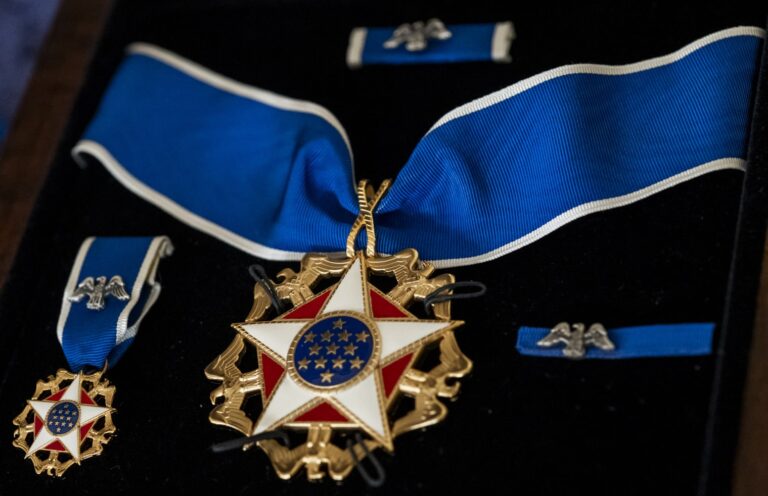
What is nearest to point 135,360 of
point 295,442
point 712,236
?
point 295,442

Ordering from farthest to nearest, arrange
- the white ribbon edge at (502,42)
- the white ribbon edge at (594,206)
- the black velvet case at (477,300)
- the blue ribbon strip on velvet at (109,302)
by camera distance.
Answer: the white ribbon edge at (502,42) → the blue ribbon strip on velvet at (109,302) → the white ribbon edge at (594,206) → the black velvet case at (477,300)

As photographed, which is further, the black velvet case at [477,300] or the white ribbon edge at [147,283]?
the white ribbon edge at [147,283]

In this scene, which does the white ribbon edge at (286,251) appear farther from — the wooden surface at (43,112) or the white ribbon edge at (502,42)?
the white ribbon edge at (502,42)

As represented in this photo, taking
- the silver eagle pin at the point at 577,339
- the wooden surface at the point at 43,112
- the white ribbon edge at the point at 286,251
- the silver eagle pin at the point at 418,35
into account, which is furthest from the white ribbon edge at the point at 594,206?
the wooden surface at the point at 43,112

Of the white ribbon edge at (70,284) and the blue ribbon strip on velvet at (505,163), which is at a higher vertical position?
the blue ribbon strip on velvet at (505,163)

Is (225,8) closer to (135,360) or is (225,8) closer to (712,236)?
(135,360)

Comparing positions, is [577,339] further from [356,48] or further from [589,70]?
[356,48]

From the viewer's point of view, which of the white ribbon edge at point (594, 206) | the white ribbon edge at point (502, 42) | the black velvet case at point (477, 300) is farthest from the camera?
the white ribbon edge at point (502, 42)

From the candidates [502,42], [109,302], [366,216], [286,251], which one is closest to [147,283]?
[109,302]
